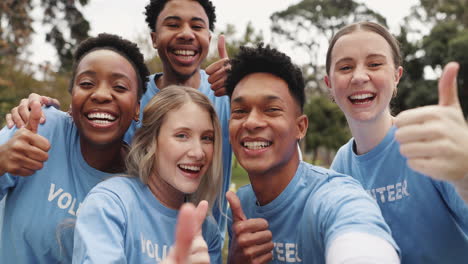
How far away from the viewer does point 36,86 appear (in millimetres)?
19391

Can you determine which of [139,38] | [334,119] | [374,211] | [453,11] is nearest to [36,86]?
[139,38]

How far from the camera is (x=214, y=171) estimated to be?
3.10 m

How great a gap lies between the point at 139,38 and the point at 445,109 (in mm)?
22678

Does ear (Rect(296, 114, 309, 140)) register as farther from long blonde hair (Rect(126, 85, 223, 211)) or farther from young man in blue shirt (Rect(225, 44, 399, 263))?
long blonde hair (Rect(126, 85, 223, 211))

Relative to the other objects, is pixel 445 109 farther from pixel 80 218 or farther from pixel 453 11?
pixel 453 11

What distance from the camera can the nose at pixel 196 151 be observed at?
283cm

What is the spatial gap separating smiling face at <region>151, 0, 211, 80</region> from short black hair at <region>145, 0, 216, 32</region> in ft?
0.34

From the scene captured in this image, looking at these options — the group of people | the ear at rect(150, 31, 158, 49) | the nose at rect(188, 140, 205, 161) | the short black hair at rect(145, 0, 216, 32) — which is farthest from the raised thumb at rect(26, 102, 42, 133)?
the short black hair at rect(145, 0, 216, 32)

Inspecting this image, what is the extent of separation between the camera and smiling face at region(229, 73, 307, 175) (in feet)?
9.29

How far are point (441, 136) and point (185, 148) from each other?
5.15 feet

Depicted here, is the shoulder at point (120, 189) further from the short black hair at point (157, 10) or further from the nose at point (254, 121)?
the short black hair at point (157, 10)

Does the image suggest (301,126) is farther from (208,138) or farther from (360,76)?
(208,138)

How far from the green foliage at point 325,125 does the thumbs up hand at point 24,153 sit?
85.5 ft

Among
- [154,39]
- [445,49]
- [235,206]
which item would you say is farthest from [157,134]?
[445,49]
